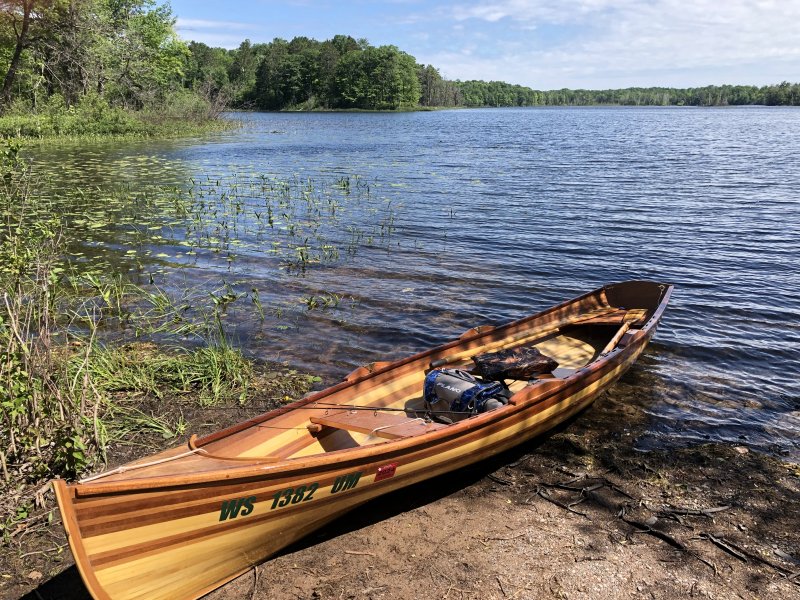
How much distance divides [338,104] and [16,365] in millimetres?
117602

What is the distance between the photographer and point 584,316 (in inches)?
380

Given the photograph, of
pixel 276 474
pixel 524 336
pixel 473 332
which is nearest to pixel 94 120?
pixel 524 336

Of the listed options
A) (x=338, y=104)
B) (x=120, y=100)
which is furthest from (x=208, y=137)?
(x=338, y=104)

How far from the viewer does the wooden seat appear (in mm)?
5562

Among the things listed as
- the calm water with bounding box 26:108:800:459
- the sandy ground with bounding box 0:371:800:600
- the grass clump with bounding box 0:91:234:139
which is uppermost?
the grass clump with bounding box 0:91:234:139

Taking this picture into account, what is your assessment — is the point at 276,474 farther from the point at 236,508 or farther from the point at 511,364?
the point at 511,364

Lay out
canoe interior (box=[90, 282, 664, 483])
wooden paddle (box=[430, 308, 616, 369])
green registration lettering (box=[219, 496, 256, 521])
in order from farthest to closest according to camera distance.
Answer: wooden paddle (box=[430, 308, 616, 369]) < canoe interior (box=[90, 282, 664, 483]) < green registration lettering (box=[219, 496, 256, 521])

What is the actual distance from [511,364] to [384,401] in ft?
5.87

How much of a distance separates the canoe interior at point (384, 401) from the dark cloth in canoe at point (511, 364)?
0.46 feet

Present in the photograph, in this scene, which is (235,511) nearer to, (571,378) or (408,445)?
(408,445)

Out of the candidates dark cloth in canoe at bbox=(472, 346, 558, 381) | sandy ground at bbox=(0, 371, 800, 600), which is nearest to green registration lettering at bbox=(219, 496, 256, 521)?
sandy ground at bbox=(0, 371, 800, 600)

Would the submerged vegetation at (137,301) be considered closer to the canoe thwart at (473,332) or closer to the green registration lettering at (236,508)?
the green registration lettering at (236,508)

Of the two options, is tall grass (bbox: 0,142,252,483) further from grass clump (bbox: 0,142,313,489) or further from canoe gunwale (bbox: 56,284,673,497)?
canoe gunwale (bbox: 56,284,673,497)

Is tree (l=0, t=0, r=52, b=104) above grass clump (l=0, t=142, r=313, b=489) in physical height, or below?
above
